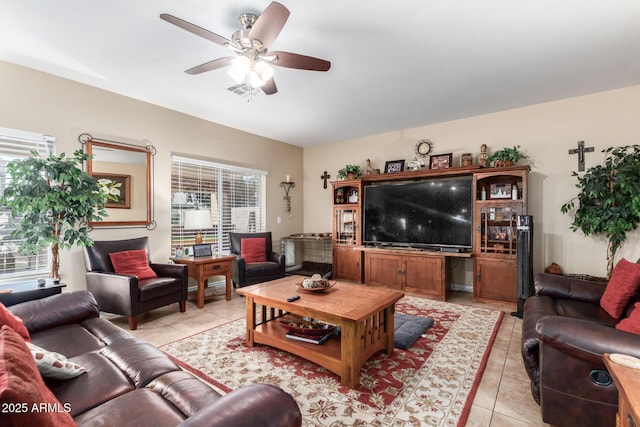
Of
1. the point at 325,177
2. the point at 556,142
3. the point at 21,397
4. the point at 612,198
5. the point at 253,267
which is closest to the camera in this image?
the point at 21,397

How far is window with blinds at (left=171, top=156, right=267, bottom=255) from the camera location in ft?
14.2

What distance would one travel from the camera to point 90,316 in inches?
84.6

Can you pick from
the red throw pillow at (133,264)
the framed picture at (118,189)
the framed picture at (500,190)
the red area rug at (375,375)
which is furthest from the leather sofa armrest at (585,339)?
the framed picture at (118,189)

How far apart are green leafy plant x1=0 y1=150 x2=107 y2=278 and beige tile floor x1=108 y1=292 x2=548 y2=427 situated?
3.77 ft

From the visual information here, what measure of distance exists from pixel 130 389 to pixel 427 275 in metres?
3.85

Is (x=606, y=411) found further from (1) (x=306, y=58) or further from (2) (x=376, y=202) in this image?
(2) (x=376, y=202)

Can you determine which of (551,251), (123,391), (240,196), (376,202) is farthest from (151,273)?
(551,251)

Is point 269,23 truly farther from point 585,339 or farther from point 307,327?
point 585,339

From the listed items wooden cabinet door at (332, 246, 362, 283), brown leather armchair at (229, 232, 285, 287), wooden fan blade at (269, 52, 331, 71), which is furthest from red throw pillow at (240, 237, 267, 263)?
wooden fan blade at (269, 52, 331, 71)

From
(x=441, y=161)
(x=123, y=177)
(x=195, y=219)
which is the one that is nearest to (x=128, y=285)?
(x=195, y=219)

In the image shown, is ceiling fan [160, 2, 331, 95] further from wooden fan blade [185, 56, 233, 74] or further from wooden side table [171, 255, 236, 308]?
wooden side table [171, 255, 236, 308]

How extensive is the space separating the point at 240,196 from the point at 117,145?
6.74ft

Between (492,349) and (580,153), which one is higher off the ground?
(580,153)

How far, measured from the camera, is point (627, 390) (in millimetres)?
962
